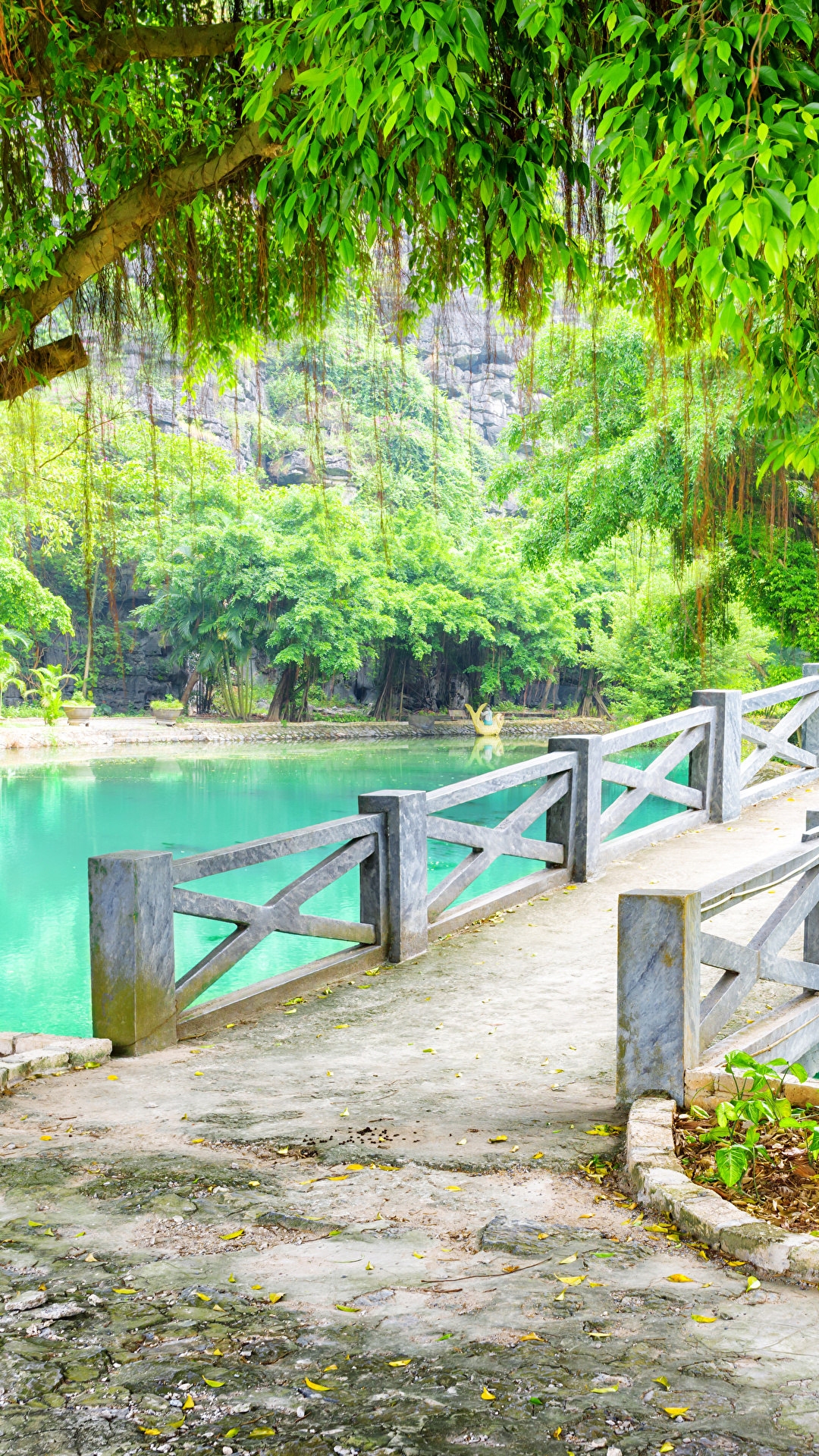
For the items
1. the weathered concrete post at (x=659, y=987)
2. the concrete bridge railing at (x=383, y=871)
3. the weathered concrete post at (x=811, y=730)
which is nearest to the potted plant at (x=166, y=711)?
the weathered concrete post at (x=811, y=730)

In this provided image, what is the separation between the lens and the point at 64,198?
5945mm

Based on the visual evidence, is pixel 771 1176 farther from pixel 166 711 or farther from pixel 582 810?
pixel 166 711

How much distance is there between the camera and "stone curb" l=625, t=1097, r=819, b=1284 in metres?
2.90

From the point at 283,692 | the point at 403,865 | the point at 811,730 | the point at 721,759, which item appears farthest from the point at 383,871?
the point at 283,692

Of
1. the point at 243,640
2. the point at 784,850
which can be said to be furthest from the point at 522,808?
the point at 243,640

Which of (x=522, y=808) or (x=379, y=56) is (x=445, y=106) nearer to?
(x=379, y=56)

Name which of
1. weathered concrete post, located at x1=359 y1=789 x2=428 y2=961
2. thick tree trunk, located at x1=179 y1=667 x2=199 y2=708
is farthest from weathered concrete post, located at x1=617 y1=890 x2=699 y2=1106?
thick tree trunk, located at x1=179 y1=667 x2=199 y2=708

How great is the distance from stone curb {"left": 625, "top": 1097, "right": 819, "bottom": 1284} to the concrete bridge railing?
232cm

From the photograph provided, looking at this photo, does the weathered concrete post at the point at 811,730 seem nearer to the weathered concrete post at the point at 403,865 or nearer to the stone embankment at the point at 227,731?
the weathered concrete post at the point at 403,865

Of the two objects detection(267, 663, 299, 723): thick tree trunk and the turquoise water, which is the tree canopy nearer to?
the turquoise water

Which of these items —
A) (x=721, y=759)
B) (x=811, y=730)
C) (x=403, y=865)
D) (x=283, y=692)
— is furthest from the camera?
(x=283, y=692)

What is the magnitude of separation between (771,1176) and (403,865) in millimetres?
3341

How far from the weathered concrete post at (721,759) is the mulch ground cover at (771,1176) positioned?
20.5 feet

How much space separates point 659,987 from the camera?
4.08 m
